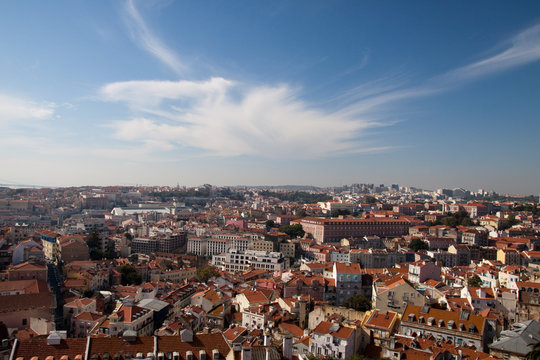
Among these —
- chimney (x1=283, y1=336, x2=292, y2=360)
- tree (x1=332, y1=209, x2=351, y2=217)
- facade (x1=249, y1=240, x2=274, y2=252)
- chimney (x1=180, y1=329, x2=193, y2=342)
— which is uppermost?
tree (x1=332, y1=209, x2=351, y2=217)

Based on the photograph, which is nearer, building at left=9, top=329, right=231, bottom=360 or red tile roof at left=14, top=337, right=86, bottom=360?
red tile roof at left=14, top=337, right=86, bottom=360

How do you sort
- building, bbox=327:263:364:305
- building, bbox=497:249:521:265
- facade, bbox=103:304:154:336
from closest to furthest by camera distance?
facade, bbox=103:304:154:336 < building, bbox=327:263:364:305 < building, bbox=497:249:521:265

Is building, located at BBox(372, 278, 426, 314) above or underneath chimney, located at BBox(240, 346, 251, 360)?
underneath

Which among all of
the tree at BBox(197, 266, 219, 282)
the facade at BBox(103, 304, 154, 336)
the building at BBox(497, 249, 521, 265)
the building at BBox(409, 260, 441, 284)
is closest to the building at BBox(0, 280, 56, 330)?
the facade at BBox(103, 304, 154, 336)

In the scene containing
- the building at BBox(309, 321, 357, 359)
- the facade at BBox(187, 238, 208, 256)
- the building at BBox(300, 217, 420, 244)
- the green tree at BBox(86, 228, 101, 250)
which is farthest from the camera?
the building at BBox(300, 217, 420, 244)

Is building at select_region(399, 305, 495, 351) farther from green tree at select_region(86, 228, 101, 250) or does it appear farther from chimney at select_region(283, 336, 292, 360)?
green tree at select_region(86, 228, 101, 250)

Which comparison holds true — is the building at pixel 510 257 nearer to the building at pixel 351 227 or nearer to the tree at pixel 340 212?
the building at pixel 351 227

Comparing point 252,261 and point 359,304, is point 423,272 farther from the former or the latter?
point 252,261

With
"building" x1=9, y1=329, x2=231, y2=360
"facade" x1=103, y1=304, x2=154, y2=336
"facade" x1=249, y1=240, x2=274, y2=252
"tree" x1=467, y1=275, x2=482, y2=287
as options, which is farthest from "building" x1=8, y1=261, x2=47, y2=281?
"tree" x1=467, y1=275, x2=482, y2=287
